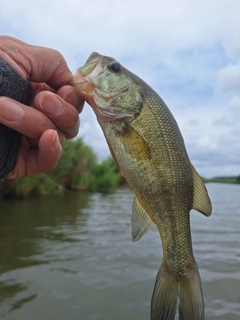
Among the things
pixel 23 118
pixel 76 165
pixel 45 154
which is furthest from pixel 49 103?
pixel 76 165

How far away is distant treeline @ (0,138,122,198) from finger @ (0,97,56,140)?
54.6ft

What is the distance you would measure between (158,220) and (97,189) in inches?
1216

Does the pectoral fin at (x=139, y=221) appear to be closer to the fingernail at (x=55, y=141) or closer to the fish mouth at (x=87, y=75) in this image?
the fingernail at (x=55, y=141)

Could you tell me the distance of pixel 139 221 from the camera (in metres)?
2.58

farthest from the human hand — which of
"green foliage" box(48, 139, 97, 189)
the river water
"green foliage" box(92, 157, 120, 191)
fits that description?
"green foliage" box(92, 157, 120, 191)

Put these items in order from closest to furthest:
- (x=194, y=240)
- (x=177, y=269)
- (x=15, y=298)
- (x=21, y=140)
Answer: (x=177, y=269)
(x=21, y=140)
(x=15, y=298)
(x=194, y=240)

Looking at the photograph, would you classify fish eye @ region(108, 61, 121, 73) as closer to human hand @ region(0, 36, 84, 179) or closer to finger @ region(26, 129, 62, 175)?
human hand @ region(0, 36, 84, 179)

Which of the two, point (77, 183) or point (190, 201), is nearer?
point (190, 201)

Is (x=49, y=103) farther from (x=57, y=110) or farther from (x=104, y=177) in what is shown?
(x=104, y=177)

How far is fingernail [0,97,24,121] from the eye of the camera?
86.1 inches

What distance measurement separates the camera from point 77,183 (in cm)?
2997

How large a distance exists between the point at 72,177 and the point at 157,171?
90.4 ft

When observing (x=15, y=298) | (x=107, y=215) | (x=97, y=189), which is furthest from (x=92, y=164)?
(x=15, y=298)

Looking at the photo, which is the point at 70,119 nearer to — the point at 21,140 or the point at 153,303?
the point at 21,140
